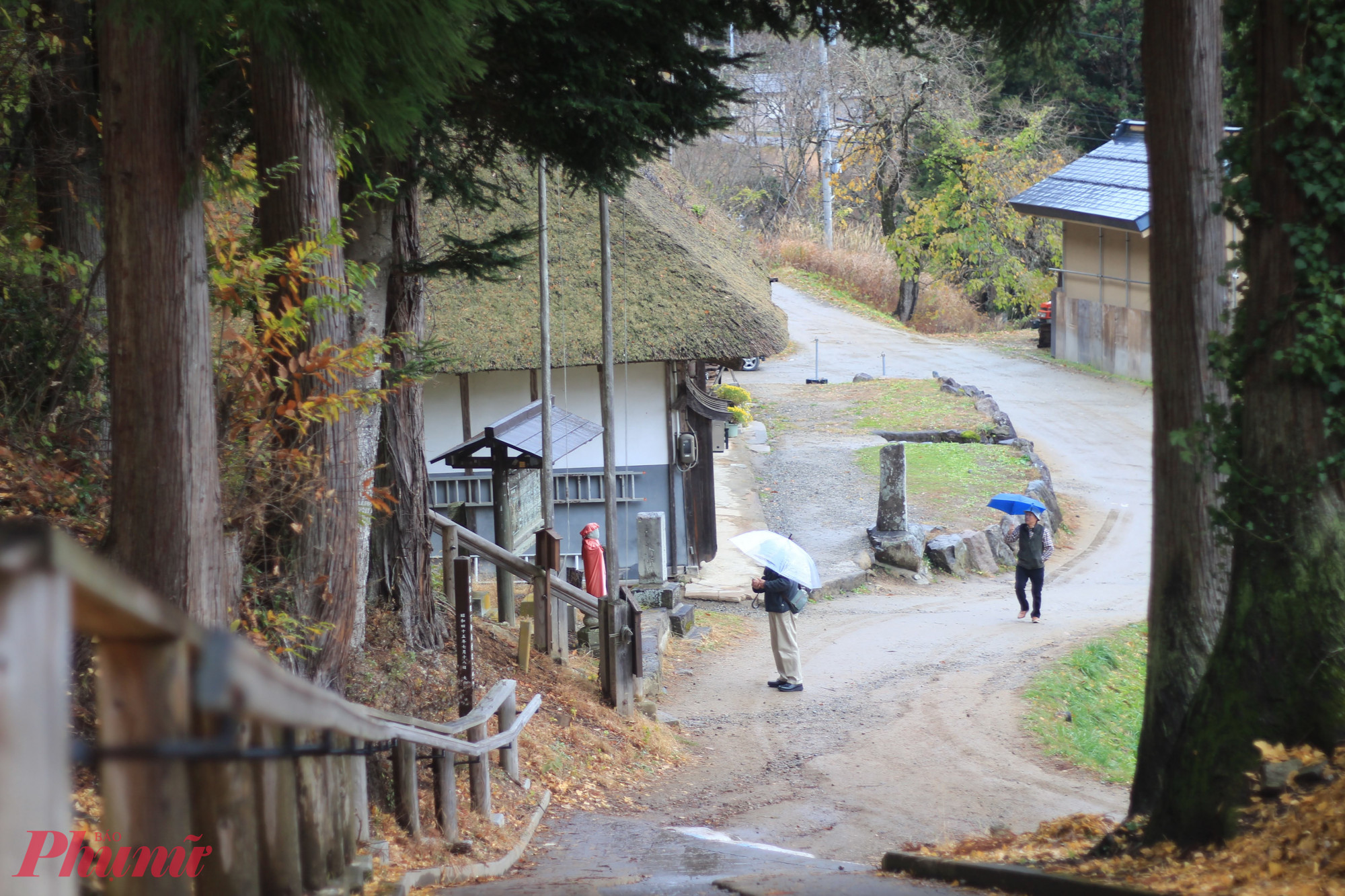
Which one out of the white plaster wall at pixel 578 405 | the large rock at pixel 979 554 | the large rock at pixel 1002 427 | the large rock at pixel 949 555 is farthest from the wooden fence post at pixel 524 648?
the large rock at pixel 1002 427

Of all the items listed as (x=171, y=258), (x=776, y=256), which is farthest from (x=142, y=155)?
(x=776, y=256)

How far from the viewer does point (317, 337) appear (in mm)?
5922

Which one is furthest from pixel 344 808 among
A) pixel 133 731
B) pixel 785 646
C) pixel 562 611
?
pixel 785 646

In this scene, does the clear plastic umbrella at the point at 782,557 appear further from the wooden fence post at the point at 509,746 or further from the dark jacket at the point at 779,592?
the wooden fence post at the point at 509,746

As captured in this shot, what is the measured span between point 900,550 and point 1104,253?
16.2m

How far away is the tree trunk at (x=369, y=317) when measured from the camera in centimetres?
681

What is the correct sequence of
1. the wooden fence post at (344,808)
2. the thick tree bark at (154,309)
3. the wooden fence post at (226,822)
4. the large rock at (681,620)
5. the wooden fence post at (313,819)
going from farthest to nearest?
1. the large rock at (681,620)
2. the thick tree bark at (154,309)
3. the wooden fence post at (344,808)
4. the wooden fence post at (313,819)
5. the wooden fence post at (226,822)

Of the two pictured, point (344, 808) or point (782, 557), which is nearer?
point (344, 808)

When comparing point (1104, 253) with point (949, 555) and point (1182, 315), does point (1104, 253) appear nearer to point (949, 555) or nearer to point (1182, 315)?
point (949, 555)

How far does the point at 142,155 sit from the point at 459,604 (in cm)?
410

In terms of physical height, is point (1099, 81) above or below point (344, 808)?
above

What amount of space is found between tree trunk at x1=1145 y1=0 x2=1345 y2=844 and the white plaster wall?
11.4 m

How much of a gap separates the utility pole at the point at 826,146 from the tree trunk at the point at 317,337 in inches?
1367

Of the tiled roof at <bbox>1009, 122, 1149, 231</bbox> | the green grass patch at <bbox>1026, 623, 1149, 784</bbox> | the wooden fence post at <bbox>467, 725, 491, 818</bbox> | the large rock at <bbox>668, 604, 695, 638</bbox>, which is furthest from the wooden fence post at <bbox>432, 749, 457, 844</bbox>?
the tiled roof at <bbox>1009, 122, 1149, 231</bbox>
